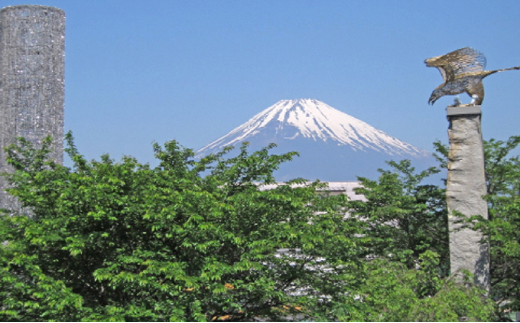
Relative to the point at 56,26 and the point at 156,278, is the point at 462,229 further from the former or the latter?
the point at 56,26

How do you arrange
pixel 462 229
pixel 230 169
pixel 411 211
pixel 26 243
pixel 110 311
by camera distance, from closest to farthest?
pixel 110 311 → pixel 26 243 → pixel 230 169 → pixel 462 229 → pixel 411 211

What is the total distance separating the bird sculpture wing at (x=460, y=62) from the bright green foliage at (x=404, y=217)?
4307mm

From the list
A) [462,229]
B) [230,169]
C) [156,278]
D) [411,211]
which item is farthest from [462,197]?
[156,278]

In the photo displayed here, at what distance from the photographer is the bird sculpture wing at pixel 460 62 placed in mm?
18359

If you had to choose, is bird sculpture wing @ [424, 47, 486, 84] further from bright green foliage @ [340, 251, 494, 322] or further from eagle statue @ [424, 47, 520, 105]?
bright green foliage @ [340, 251, 494, 322]

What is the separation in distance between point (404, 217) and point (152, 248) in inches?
437

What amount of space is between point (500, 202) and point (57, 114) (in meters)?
13.2

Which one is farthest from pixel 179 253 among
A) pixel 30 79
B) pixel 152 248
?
pixel 30 79

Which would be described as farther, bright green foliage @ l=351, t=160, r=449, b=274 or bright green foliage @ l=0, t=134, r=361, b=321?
bright green foliage @ l=351, t=160, r=449, b=274

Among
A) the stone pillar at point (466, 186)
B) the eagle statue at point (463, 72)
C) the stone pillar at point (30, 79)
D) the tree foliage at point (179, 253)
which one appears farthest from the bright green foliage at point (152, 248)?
the eagle statue at point (463, 72)

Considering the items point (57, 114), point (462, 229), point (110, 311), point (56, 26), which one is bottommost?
point (110, 311)

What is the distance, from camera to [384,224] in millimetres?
20672

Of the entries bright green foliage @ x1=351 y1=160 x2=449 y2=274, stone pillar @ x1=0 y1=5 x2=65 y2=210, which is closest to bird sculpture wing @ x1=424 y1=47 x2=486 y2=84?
bright green foliage @ x1=351 y1=160 x2=449 y2=274

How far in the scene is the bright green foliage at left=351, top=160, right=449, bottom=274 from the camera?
64.5ft
